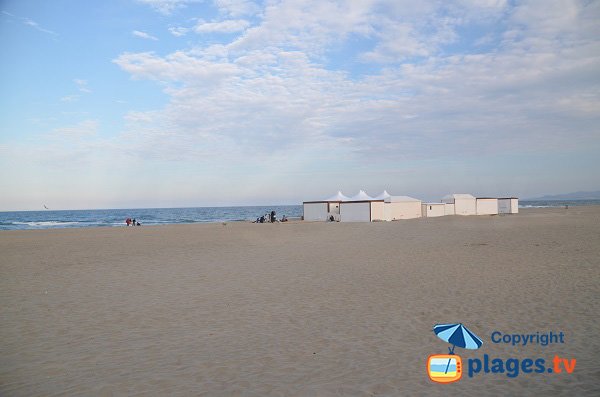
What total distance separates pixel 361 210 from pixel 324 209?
16.6 ft

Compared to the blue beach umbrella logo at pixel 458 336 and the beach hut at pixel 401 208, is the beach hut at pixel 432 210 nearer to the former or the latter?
the beach hut at pixel 401 208

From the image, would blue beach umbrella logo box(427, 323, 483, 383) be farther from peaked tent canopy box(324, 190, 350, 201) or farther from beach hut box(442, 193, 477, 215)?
beach hut box(442, 193, 477, 215)

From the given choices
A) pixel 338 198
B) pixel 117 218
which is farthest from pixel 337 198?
pixel 117 218

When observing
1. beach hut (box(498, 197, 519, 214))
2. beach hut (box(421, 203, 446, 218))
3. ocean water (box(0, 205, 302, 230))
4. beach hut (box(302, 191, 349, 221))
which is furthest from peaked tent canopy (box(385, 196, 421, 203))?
ocean water (box(0, 205, 302, 230))

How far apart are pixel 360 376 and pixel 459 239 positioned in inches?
672

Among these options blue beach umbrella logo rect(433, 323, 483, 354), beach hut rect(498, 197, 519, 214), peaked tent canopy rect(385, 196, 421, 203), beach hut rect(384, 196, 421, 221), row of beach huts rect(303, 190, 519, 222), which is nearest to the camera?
blue beach umbrella logo rect(433, 323, 483, 354)

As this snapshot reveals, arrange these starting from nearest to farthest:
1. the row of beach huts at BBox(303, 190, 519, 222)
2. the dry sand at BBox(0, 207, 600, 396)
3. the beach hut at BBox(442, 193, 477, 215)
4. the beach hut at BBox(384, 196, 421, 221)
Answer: the dry sand at BBox(0, 207, 600, 396), the row of beach huts at BBox(303, 190, 519, 222), the beach hut at BBox(384, 196, 421, 221), the beach hut at BBox(442, 193, 477, 215)

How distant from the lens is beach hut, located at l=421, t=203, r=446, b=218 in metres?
46.1

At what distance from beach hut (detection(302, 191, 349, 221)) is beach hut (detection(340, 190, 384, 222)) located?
6.10 ft

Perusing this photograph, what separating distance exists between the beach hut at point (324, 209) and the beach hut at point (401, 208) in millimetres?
4358

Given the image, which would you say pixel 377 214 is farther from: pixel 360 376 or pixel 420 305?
pixel 360 376

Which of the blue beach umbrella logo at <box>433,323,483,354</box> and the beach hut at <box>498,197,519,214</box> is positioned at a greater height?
the beach hut at <box>498,197,519,214</box>

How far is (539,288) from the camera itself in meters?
9.39

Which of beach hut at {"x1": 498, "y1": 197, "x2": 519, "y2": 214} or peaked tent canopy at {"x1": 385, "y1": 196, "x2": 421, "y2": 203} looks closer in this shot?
peaked tent canopy at {"x1": 385, "y1": 196, "x2": 421, "y2": 203}
